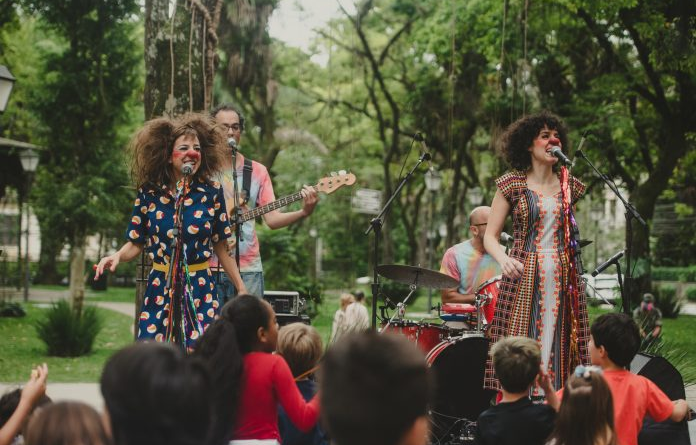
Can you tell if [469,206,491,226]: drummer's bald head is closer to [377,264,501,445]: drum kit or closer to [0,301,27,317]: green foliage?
[377,264,501,445]: drum kit

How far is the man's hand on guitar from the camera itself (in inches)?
247

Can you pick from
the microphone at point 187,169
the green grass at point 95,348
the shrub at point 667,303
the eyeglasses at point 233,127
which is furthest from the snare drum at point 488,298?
the shrub at point 667,303

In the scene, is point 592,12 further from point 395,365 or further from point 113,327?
point 395,365

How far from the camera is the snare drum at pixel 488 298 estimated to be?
7.14 meters

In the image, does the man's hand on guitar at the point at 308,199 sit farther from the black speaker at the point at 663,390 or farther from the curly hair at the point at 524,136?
the black speaker at the point at 663,390

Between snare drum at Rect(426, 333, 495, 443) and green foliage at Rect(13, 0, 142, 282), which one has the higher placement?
green foliage at Rect(13, 0, 142, 282)

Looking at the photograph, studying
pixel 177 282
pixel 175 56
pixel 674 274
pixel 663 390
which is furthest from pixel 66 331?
pixel 674 274

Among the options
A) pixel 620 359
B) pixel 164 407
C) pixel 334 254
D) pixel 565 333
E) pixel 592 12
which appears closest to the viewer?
pixel 164 407

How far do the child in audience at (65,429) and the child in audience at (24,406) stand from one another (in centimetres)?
91

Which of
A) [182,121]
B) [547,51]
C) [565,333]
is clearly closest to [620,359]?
[565,333]

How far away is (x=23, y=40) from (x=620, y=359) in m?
29.9

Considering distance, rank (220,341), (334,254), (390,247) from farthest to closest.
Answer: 1. (334,254)
2. (390,247)
3. (220,341)

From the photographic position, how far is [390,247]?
3497 cm

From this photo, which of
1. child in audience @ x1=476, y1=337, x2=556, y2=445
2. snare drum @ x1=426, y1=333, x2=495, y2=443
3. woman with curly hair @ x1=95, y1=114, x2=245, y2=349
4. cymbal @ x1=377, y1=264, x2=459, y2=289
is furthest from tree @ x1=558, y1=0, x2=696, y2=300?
child in audience @ x1=476, y1=337, x2=556, y2=445
